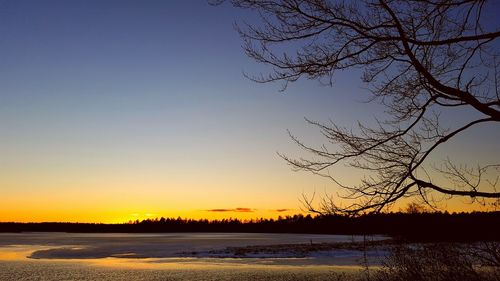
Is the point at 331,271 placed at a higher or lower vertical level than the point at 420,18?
lower

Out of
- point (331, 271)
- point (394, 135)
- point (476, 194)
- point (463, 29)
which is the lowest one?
point (331, 271)

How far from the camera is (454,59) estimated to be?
748 centimetres

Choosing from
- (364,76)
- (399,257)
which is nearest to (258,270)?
(399,257)

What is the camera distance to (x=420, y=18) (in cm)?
709

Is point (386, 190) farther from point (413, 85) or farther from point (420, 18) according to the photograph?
point (420, 18)

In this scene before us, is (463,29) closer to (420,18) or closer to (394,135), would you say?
(420,18)

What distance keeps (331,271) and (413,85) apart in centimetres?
1437

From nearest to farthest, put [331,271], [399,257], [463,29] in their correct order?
[463,29]
[399,257]
[331,271]

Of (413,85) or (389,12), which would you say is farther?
(413,85)

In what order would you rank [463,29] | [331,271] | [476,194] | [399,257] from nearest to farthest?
[476,194] → [463,29] → [399,257] → [331,271]

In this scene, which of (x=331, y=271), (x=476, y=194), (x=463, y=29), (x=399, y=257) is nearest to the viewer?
(x=476, y=194)

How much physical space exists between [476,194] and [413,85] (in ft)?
5.71

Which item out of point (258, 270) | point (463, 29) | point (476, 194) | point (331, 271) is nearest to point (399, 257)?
point (476, 194)

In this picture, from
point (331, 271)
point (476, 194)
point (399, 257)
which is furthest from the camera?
point (331, 271)
